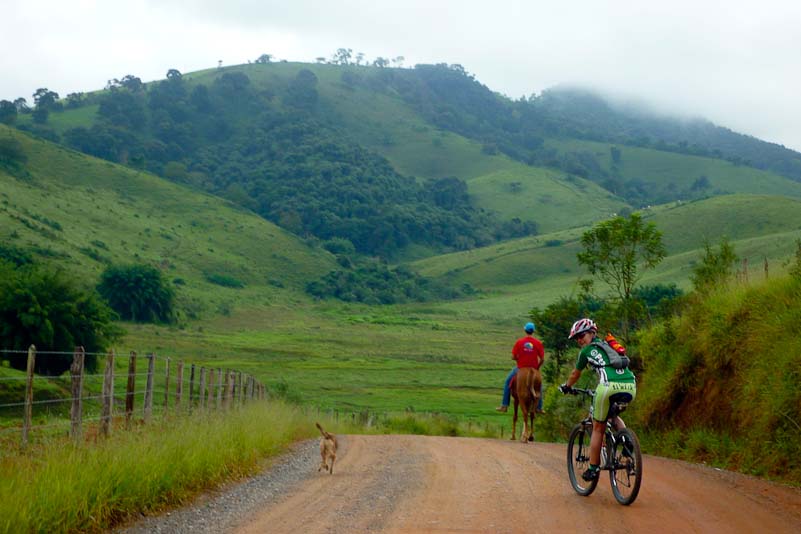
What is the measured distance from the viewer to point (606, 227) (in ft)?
105

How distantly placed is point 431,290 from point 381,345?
5053cm

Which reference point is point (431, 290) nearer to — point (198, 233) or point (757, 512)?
point (198, 233)

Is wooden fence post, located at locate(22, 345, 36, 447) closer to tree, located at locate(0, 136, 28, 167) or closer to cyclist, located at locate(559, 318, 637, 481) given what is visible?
cyclist, located at locate(559, 318, 637, 481)

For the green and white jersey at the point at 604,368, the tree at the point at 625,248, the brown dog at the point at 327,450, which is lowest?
the brown dog at the point at 327,450

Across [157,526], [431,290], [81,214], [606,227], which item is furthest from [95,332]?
[431,290]

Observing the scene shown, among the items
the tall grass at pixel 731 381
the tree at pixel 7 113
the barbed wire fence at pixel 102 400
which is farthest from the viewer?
the tree at pixel 7 113

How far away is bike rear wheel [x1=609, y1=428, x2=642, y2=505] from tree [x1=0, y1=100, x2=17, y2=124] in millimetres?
190512

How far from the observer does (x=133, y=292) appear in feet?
285

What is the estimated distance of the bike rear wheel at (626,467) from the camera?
10.1 meters

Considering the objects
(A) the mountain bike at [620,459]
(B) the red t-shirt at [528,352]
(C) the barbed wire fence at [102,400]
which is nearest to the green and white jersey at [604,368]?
(A) the mountain bike at [620,459]

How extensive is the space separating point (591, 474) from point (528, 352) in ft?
32.7

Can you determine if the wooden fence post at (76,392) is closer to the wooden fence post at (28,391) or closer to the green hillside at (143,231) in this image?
the wooden fence post at (28,391)

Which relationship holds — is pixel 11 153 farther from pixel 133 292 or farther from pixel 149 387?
pixel 149 387

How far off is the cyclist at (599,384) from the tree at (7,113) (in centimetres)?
18990
